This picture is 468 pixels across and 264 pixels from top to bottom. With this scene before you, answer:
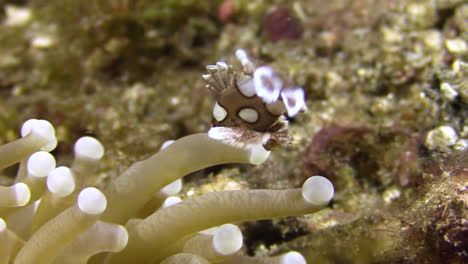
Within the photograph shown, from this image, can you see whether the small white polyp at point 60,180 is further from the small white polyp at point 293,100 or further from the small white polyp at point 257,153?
the small white polyp at point 293,100

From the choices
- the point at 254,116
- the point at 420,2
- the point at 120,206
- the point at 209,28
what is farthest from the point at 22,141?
the point at 420,2

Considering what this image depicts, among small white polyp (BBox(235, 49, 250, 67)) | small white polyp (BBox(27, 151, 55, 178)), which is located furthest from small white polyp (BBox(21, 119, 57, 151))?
small white polyp (BBox(235, 49, 250, 67))

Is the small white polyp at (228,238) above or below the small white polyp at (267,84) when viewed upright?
below

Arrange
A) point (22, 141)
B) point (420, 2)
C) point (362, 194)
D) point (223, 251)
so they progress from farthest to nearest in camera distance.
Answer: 1. point (420, 2)
2. point (362, 194)
3. point (22, 141)
4. point (223, 251)

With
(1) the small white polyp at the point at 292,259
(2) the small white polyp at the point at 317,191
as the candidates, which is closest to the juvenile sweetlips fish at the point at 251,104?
(2) the small white polyp at the point at 317,191

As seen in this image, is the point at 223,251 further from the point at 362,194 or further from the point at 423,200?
the point at 362,194
